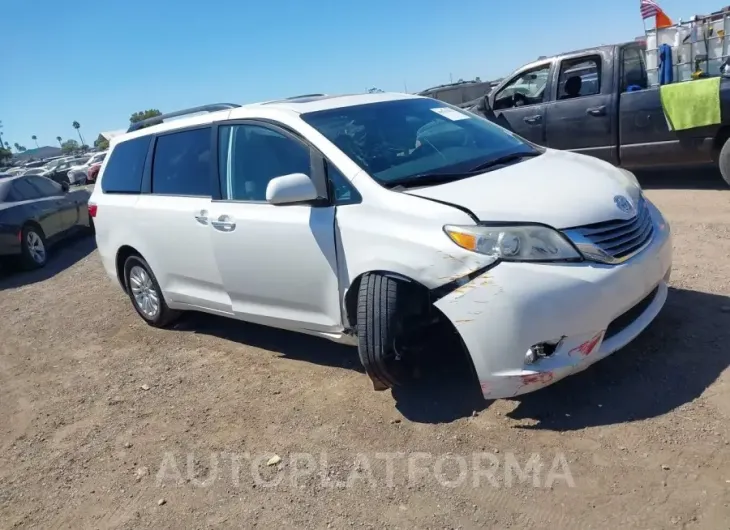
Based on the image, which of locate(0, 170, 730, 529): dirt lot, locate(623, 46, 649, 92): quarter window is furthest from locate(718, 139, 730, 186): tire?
locate(0, 170, 730, 529): dirt lot

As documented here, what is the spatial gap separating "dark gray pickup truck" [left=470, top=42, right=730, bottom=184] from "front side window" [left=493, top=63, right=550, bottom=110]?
13mm

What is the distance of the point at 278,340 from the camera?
197 inches

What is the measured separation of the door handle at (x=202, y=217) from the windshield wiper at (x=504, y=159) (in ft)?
6.21

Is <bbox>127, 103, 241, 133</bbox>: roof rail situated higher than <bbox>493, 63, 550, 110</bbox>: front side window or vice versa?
<bbox>127, 103, 241, 133</bbox>: roof rail

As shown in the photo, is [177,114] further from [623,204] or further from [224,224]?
[623,204]

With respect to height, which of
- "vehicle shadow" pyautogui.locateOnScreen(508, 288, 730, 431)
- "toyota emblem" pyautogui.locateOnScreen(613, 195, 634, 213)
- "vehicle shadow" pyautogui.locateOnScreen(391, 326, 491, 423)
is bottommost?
"vehicle shadow" pyautogui.locateOnScreen(508, 288, 730, 431)

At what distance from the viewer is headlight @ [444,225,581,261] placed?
3049mm

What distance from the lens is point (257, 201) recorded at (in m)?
4.13

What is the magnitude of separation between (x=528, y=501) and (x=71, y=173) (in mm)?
31135

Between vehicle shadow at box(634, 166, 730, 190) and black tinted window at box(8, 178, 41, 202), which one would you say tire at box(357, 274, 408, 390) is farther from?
black tinted window at box(8, 178, 41, 202)
